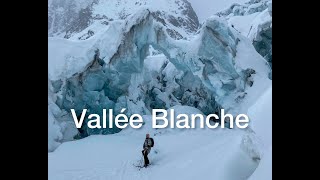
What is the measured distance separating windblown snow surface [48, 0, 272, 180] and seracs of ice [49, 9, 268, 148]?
5 cm

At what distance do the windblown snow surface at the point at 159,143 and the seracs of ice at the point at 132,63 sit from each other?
0.17 feet

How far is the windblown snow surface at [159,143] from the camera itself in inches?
301

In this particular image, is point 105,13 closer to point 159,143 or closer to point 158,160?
point 159,143

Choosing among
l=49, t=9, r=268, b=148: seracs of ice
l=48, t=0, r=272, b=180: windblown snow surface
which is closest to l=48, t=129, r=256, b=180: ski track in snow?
l=48, t=0, r=272, b=180: windblown snow surface

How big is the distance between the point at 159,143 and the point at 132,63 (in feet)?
22.7

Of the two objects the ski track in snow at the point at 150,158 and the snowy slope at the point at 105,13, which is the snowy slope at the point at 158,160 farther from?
the snowy slope at the point at 105,13

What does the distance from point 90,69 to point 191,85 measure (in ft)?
27.2

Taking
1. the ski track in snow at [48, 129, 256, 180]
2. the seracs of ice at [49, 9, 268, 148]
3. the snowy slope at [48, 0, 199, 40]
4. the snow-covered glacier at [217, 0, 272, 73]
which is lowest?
the ski track in snow at [48, 129, 256, 180]

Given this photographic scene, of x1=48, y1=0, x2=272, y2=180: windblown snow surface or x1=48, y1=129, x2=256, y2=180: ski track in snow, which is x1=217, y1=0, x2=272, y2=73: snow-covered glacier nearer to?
x1=48, y1=0, x2=272, y2=180: windblown snow surface

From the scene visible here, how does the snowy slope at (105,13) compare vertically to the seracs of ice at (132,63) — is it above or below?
above

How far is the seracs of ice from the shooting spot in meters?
16.4

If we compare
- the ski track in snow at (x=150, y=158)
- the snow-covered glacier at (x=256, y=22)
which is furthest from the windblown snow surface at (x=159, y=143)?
the snow-covered glacier at (x=256, y=22)
